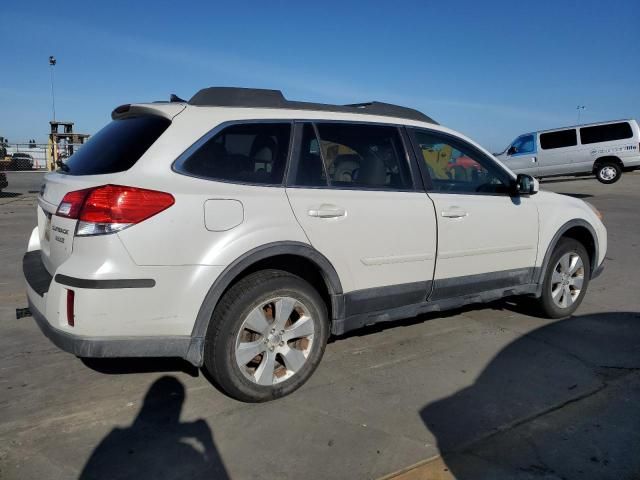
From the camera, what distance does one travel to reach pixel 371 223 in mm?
3568

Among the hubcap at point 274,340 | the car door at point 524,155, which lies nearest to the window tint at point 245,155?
the hubcap at point 274,340

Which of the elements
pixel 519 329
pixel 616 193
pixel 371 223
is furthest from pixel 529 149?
pixel 371 223

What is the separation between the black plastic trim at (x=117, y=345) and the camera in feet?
9.14

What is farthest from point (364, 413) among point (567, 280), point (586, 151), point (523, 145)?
point (523, 145)

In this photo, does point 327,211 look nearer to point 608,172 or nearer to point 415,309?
point 415,309

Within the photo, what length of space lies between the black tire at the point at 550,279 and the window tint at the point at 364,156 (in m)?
1.78

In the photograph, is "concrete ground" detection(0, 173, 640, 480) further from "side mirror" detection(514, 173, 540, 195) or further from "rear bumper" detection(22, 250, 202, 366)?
"side mirror" detection(514, 173, 540, 195)

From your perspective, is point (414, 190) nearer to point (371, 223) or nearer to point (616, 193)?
point (371, 223)

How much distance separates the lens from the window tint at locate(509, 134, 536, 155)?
20625 mm

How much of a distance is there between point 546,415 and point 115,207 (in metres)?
2.66

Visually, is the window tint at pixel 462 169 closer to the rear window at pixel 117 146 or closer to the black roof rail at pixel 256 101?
the black roof rail at pixel 256 101

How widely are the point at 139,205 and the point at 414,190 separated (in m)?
1.94

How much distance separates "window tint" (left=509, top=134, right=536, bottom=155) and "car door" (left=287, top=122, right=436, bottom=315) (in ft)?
60.3

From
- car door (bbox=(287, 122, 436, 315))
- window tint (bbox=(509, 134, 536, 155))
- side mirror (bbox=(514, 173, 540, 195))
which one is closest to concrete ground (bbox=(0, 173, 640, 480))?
car door (bbox=(287, 122, 436, 315))
